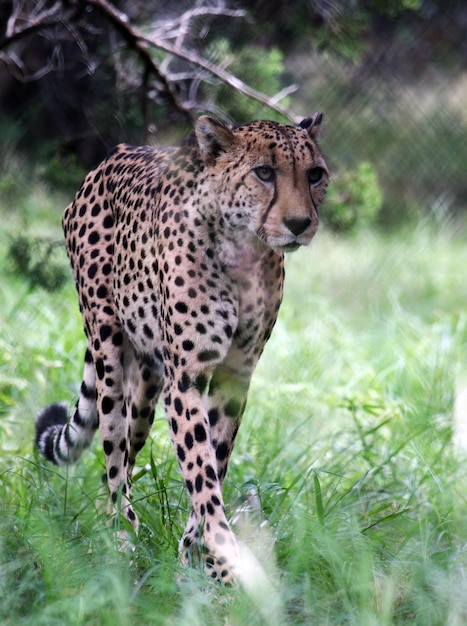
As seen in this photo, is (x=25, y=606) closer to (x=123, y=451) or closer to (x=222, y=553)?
(x=222, y=553)

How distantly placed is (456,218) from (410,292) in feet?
2.63

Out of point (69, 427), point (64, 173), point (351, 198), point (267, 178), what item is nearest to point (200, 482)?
point (69, 427)

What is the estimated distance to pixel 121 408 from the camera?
3.03 metres

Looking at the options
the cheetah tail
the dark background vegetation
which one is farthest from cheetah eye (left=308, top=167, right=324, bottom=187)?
the dark background vegetation

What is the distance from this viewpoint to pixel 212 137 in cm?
257

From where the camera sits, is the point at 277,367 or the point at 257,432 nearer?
the point at 257,432

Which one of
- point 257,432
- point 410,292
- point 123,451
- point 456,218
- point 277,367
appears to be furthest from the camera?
point 456,218

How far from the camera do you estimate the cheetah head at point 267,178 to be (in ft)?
7.96

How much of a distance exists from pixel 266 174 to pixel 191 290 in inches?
14.3

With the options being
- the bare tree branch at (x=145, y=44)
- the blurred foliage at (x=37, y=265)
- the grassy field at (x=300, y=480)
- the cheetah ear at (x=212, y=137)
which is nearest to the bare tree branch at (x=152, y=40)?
the bare tree branch at (x=145, y=44)

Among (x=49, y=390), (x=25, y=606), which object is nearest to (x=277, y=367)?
A: (x=49, y=390)

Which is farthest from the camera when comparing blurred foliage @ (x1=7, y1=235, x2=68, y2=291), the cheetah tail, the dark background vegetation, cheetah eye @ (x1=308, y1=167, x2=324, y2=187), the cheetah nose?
blurred foliage @ (x1=7, y1=235, x2=68, y2=291)

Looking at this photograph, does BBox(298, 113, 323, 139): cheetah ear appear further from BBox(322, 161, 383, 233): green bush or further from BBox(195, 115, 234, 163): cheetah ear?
BBox(322, 161, 383, 233): green bush

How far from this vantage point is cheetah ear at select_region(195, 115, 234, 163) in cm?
254
